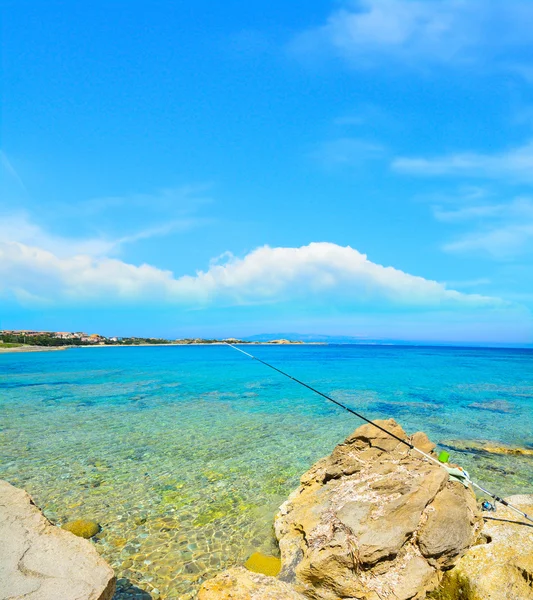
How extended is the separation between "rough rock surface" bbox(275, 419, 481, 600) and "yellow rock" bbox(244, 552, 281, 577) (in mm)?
206

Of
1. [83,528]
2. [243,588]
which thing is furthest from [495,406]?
[243,588]

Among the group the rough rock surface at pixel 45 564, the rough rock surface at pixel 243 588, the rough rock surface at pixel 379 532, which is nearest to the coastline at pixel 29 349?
the rough rock surface at pixel 45 564

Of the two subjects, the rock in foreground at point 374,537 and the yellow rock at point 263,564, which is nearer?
the rock in foreground at point 374,537

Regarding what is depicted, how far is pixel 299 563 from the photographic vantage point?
19.4 ft

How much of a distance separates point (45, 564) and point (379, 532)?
14.7ft

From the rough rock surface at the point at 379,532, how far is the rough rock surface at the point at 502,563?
241 mm

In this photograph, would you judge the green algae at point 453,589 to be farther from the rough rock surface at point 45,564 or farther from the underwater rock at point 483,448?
the underwater rock at point 483,448

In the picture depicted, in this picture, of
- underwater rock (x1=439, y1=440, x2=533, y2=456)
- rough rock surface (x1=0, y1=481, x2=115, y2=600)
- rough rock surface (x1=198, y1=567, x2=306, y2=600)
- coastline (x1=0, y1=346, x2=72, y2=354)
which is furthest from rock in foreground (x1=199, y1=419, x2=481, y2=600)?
coastline (x1=0, y1=346, x2=72, y2=354)

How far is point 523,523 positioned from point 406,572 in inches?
83.1

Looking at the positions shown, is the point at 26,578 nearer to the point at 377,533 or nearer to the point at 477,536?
the point at 377,533

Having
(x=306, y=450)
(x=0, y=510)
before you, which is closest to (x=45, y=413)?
(x=306, y=450)

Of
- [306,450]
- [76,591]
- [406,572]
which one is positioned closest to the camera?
[76,591]

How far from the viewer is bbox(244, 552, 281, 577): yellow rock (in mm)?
6297

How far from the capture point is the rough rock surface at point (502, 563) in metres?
4.68
